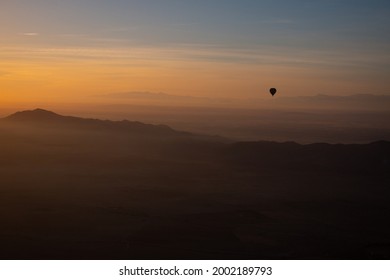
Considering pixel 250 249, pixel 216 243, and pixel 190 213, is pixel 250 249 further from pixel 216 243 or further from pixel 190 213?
pixel 190 213

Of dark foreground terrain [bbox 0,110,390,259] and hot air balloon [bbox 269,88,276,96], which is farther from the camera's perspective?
hot air balloon [bbox 269,88,276,96]

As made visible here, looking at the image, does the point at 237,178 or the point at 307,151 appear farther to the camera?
the point at 307,151

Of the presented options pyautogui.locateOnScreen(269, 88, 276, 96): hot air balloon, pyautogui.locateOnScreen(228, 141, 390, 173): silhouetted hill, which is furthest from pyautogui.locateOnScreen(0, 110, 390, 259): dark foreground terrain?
pyautogui.locateOnScreen(269, 88, 276, 96): hot air balloon

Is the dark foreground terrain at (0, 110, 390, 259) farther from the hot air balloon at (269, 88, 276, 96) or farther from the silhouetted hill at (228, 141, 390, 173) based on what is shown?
the hot air balloon at (269, 88, 276, 96)

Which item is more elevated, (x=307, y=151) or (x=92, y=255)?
(x=307, y=151)

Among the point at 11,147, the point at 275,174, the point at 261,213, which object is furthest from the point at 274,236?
the point at 11,147

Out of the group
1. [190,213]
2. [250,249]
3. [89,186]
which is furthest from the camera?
[89,186]

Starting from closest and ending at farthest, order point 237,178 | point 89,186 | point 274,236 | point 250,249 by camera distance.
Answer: point 250,249 → point 274,236 → point 89,186 → point 237,178

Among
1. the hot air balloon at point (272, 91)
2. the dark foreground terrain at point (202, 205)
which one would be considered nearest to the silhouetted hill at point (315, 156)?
the dark foreground terrain at point (202, 205)
